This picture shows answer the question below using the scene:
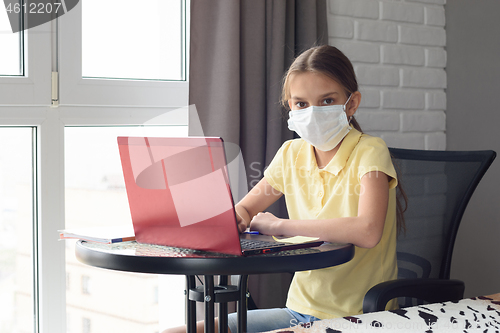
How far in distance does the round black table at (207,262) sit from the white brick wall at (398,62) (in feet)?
4.15

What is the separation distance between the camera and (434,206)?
4.37ft

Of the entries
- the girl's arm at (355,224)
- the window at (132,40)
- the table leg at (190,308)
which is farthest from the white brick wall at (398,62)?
the table leg at (190,308)

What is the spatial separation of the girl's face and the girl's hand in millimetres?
340

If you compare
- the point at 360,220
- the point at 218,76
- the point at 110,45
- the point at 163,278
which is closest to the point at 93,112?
the point at 110,45

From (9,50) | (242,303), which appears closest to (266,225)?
(242,303)

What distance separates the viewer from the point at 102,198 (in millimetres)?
1758

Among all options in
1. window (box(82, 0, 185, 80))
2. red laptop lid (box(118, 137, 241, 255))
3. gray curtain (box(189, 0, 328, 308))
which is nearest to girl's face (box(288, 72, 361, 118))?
gray curtain (box(189, 0, 328, 308))

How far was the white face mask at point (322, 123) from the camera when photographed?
4.23 ft

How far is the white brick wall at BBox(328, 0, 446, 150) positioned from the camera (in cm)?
208

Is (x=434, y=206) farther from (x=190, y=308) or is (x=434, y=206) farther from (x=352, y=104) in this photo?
(x=190, y=308)

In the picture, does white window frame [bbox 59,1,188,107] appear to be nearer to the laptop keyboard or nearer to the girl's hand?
the girl's hand

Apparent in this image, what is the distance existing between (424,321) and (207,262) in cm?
35

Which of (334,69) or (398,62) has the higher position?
(398,62)

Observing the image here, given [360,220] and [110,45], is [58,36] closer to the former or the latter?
[110,45]
